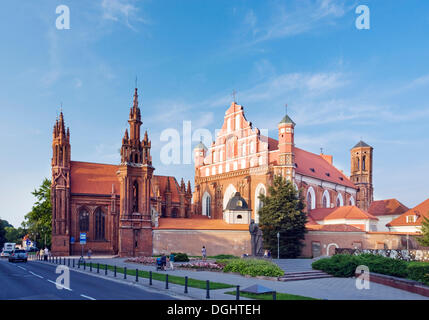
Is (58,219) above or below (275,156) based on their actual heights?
below

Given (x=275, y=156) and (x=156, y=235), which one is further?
(x=275, y=156)

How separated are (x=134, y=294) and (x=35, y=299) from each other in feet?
14.0

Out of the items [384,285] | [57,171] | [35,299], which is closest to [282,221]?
[384,285]

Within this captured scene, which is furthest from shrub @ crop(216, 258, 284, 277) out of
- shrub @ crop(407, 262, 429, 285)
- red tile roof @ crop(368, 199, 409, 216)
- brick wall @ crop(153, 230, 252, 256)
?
red tile roof @ crop(368, 199, 409, 216)

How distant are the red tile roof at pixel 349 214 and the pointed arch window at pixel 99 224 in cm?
3234

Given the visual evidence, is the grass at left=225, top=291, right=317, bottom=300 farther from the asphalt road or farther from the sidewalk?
the asphalt road

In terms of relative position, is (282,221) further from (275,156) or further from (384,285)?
(384,285)

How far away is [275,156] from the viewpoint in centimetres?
6291

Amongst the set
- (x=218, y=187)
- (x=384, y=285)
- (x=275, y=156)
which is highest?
(x=275, y=156)

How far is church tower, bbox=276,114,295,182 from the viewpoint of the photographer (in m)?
60.8

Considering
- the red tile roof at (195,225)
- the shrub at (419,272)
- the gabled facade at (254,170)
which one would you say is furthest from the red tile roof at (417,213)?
the shrub at (419,272)

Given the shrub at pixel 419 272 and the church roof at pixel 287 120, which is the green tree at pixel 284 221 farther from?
the shrub at pixel 419 272

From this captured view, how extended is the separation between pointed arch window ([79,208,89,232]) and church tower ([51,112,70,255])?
229 centimetres

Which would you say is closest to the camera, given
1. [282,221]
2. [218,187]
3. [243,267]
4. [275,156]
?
[243,267]
